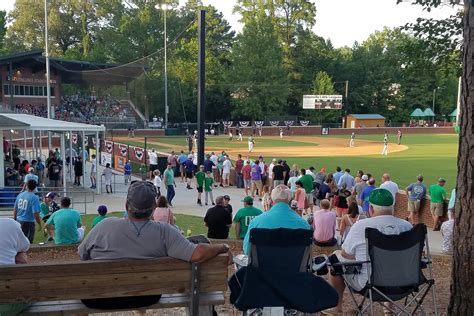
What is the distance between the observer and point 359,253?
5.35 m

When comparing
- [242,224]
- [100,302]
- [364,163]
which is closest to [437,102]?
[364,163]

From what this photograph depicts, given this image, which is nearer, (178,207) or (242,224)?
(242,224)

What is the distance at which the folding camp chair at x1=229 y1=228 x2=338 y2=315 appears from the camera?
4250mm

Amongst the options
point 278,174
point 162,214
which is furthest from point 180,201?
point 162,214

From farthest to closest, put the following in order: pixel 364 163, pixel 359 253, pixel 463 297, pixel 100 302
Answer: pixel 364 163 < pixel 359 253 < pixel 463 297 < pixel 100 302

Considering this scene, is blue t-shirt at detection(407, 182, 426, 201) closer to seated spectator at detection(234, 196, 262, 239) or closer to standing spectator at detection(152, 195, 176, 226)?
seated spectator at detection(234, 196, 262, 239)

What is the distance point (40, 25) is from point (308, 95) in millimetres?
43043

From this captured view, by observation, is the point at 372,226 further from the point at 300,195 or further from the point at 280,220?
the point at 300,195

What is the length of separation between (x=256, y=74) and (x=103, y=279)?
69.3 meters

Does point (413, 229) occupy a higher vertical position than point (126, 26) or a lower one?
lower

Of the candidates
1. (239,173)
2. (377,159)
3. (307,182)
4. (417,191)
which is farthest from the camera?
(377,159)

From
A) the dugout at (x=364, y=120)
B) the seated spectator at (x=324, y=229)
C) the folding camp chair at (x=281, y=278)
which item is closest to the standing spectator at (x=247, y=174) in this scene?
the seated spectator at (x=324, y=229)

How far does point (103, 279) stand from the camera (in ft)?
12.1

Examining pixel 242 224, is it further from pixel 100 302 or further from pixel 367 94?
pixel 367 94
